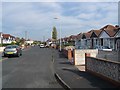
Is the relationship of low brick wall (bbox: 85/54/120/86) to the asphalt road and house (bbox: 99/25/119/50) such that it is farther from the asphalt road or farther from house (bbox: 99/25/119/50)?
house (bbox: 99/25/119/50)

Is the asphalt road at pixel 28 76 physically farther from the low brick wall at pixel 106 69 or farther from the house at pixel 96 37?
the house at pixel 96 37

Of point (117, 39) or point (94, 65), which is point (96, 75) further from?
point (117, 39)

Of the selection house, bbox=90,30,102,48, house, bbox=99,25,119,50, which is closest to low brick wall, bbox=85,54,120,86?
house, bbox=99,25,119,50

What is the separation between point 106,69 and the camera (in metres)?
10.8

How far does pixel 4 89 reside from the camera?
9.27 meters

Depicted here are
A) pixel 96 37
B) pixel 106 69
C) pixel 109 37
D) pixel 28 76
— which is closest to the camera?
pixel 106 69

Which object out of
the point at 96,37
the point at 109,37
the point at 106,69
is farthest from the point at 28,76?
the point at 96,37

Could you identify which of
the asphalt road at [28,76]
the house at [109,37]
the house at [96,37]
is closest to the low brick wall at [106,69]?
the asphalt road at [28,76]

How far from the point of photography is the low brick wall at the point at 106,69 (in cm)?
954

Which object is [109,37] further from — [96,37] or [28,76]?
[28,76]

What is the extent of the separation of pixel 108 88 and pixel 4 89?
3870 mm

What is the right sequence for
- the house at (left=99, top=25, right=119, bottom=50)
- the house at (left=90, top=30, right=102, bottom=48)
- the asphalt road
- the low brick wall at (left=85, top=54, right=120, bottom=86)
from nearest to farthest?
the low brick wall at (left=85, top=54, right=120, bottom=86) < the asphalt road < the house at (left=99, top=25, right=119, bottom=50) < the house at (left=90, top=30, right=102, bottom=48)

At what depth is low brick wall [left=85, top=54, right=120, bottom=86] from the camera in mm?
9539

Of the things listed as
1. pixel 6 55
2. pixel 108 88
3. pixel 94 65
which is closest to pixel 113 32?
pixel 6 55
